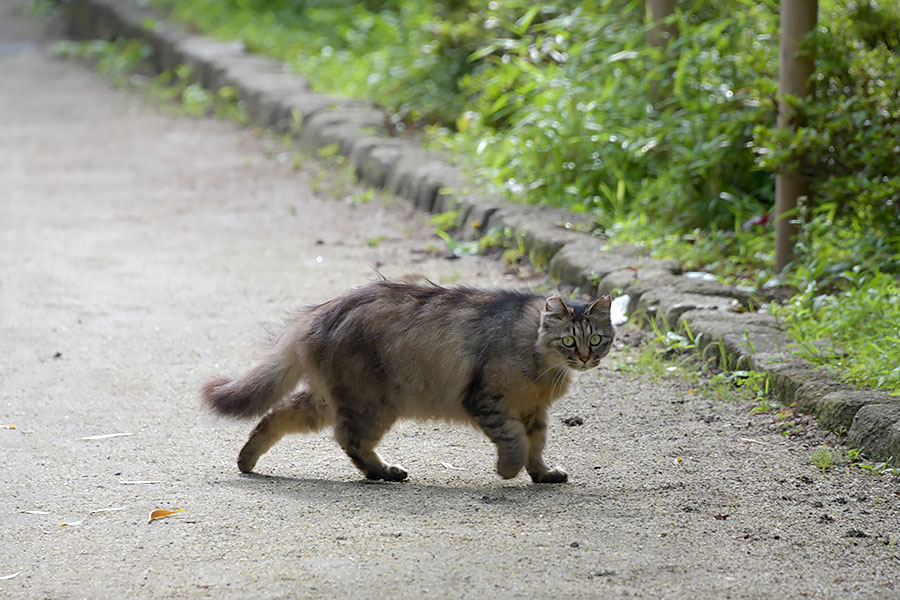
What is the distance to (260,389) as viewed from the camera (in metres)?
4.37

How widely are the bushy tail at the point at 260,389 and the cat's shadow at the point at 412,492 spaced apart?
0.84 feet

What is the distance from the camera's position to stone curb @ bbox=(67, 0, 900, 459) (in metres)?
4.59

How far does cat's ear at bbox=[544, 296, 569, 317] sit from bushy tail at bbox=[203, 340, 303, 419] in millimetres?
966

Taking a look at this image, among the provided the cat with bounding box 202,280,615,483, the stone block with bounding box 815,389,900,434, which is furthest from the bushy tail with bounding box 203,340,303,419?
the stone block with bounding box 815,389,900,434

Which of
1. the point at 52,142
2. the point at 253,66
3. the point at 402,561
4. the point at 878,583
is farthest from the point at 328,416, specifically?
the point at 253,66

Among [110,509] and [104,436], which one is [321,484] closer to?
[110,509]

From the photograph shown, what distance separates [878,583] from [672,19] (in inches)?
201

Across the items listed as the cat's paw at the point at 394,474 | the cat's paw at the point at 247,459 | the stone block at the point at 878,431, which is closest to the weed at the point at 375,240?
the cat's paw at the point at 247,459

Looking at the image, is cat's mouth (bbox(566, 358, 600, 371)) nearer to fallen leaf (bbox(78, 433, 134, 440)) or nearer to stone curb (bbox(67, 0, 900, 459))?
stone curb (bbox(67, 0, 900, 459))

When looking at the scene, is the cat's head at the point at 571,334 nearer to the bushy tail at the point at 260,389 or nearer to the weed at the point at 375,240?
the bushy tail at the point at 260,389

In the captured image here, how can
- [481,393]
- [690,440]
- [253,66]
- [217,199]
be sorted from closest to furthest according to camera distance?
[481,393]
[690,440]
[217,199]
[253,66]

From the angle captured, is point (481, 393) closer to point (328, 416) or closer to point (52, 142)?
point (328, 416)

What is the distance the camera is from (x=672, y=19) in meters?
7.69

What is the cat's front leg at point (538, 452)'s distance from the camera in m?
4.26
